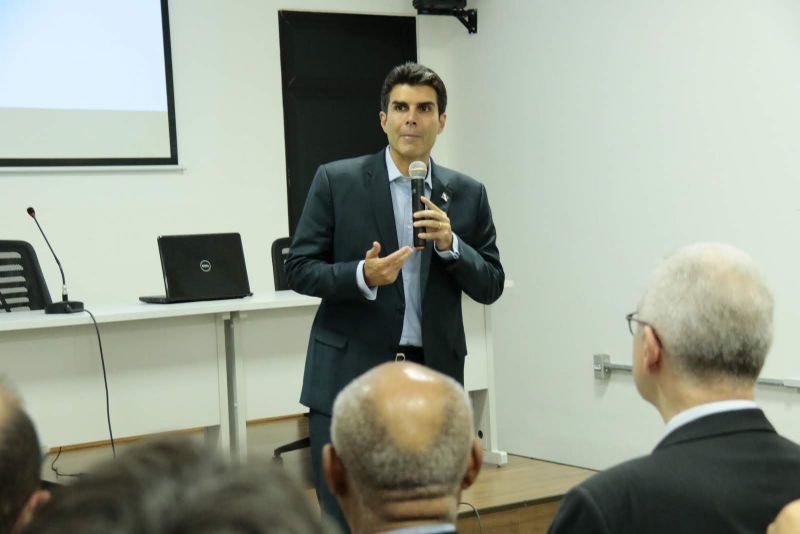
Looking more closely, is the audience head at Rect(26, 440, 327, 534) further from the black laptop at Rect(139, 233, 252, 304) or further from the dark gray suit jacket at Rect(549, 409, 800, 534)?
the black laptop at Rect(139, 233, 252, 304)

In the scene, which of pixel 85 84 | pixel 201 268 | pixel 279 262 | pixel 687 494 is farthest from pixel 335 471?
pixel 85 84

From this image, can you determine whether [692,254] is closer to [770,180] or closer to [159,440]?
[159,440]

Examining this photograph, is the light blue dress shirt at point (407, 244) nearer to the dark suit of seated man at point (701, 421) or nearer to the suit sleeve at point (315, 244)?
the suit sleeve at point (315, 244)

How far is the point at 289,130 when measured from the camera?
20.3 feet

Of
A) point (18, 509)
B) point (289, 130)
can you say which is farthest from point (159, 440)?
point (289, 130)

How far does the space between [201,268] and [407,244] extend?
1.57 m

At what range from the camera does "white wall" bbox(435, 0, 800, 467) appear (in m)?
4.26

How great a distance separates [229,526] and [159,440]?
113 mm

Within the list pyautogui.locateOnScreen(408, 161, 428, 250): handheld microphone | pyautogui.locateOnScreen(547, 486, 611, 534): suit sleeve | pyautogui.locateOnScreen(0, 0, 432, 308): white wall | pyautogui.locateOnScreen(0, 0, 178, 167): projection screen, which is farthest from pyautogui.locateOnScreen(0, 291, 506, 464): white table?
pyautogui.locateOnScreen(547, 486, 611, 534): suit sleeve

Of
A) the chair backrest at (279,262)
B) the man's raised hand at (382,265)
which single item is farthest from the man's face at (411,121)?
the chair backrest at (279,262)

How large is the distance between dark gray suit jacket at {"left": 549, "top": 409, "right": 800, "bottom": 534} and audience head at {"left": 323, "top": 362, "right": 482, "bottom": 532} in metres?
0.22

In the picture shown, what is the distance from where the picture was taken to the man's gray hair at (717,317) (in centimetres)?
145

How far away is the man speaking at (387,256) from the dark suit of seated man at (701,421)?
1136 mm

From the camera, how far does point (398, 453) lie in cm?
110
